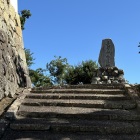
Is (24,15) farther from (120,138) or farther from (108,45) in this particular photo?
(120,138)

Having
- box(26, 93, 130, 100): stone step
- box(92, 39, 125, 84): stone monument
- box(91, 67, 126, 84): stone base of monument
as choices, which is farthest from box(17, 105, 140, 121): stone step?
box(91, 67, 126, 84): stone base of monument

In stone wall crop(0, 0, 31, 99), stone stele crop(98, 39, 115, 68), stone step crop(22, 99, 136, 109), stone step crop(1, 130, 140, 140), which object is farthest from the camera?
stone stele crop(98, 39, 115, 68)

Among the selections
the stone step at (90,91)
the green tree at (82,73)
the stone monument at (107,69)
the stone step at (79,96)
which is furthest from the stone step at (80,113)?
the green tree at (82,73)

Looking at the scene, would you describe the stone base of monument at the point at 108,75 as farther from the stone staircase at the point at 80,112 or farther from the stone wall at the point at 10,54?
the stone staircase at the point at 80,112

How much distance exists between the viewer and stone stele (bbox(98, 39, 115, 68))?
16.3 metres

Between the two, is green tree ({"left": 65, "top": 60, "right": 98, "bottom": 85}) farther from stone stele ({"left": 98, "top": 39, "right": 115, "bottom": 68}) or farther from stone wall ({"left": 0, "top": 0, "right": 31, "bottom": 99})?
stone wall ({"left": 0, "top": 0, "right": 31, "bottom": 99})

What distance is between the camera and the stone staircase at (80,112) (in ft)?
17.8

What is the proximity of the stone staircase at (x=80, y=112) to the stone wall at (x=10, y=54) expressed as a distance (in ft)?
2.46

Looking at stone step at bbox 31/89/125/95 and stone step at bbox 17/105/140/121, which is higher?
stone step at bbox 31/89/125/95

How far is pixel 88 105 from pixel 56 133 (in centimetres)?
166

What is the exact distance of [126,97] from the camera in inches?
294

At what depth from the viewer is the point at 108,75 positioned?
1492cm

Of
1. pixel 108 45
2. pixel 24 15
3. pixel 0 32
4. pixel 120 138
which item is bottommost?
pixel 120 138

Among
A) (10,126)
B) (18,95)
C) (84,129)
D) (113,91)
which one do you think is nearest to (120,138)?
(84,129)
